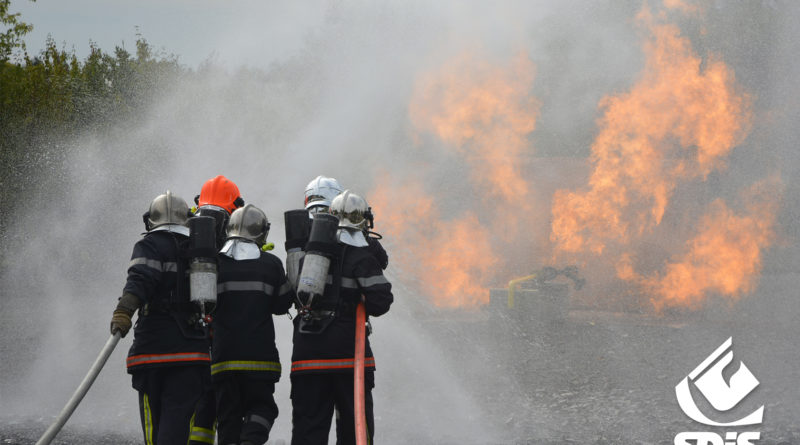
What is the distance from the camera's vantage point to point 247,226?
4957 mm

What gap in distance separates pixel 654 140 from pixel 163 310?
1207 cm

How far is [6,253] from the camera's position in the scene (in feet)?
53.6

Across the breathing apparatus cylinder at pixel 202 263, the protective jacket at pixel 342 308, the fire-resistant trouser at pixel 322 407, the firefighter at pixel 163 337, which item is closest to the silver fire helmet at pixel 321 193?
the protective jacket at pixel 342 308

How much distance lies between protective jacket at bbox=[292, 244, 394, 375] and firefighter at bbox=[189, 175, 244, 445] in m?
0.66

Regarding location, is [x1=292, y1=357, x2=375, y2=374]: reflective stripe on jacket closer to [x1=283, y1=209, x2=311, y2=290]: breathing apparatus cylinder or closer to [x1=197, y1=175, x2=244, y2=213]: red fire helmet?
[x1=283, y1=209, x2=311, y2=290]: breathing apparatus cylinder

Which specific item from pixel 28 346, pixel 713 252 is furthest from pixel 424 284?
pixel 28 346

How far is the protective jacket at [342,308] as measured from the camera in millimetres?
4703

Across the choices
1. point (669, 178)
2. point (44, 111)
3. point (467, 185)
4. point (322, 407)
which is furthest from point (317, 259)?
point (44, 111)

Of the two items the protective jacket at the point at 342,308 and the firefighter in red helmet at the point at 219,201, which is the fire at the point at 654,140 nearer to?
the firefighter in red helmet at the point at 219,201

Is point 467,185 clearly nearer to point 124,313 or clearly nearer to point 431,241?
point 431,241

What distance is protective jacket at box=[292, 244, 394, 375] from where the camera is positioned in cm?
470

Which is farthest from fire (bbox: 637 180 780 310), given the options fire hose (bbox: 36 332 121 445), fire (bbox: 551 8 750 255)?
fire hose (bbox: 36 332 121 445)

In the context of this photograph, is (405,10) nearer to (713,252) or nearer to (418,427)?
(713,252)

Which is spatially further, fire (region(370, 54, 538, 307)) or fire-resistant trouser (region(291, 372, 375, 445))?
fire (region(370, 54, 538, 307))
